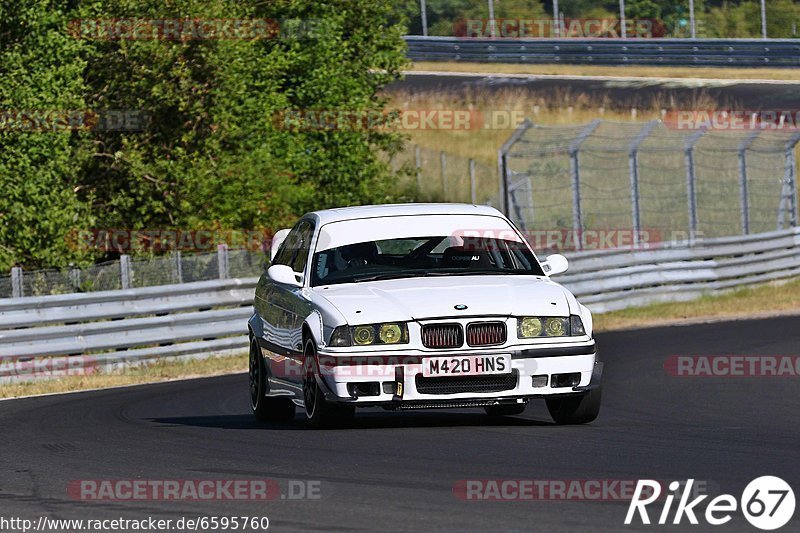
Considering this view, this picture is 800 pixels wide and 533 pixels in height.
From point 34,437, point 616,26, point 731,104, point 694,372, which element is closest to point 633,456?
point 34,437

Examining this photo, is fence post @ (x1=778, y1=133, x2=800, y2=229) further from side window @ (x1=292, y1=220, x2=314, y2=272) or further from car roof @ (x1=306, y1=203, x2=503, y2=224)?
side window @ (x1=292, y1=220, x2=314, y2=272)

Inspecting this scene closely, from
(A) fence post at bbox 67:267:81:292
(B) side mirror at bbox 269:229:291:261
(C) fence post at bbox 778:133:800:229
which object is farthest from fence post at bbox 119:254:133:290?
(C) fence post at bbox 778:133:800:229

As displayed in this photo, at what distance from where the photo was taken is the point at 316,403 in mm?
10328

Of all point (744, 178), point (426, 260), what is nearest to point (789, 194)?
point (744, 178)

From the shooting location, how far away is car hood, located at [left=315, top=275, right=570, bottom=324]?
998cm

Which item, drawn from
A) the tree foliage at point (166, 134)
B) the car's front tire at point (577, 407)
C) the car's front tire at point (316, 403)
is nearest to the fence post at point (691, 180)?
the tree foliage at point (166, 134)

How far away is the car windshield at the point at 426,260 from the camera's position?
11.0 metres

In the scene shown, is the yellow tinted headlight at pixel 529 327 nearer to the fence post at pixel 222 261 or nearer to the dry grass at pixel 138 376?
the dry grass at pixel 138 376

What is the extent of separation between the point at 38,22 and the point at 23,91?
43.5 inches

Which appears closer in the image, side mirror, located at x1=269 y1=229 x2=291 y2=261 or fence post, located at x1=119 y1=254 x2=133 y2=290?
side mirror, located at x1=269 y1=229 x2=291 y2=261

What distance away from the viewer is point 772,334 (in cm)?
A: 1964

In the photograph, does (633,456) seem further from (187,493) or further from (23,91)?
(23,91)

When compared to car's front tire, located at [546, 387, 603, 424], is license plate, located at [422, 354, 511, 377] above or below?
above

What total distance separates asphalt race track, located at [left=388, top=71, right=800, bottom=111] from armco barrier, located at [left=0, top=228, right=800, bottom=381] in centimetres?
1721
